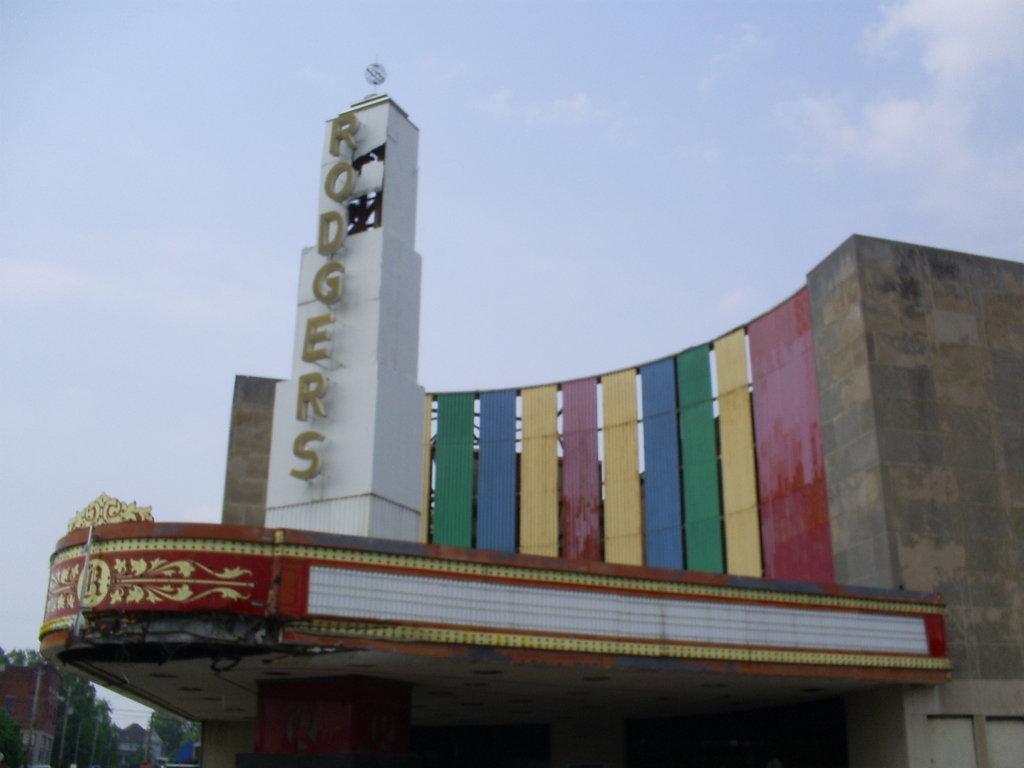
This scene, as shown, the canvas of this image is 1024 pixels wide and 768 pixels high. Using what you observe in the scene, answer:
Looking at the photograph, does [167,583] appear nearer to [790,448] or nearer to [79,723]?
[790,448]

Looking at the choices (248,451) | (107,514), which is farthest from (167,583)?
(248,451)

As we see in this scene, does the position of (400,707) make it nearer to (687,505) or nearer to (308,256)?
(308,256)

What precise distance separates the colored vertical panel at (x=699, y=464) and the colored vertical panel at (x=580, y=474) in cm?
351

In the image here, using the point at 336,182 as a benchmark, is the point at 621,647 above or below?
below

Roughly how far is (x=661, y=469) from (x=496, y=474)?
6026 millimetres

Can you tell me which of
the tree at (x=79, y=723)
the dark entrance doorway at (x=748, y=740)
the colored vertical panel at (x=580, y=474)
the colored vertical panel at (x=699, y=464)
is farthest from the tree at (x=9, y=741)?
the colored vertical panel at (x=699, y=464)

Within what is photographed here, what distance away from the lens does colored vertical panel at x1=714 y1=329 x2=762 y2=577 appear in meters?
→ 27.7

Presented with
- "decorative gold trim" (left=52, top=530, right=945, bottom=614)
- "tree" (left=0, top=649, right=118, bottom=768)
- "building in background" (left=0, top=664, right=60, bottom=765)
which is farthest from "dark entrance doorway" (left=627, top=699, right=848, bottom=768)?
"tree" (left=0, top=649, right=118, bottom=768)

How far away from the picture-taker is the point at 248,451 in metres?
33.4

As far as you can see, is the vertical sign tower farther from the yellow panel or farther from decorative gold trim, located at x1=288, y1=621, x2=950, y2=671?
the yellow panel

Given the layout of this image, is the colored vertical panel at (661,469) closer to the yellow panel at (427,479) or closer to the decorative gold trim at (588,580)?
the yellow panel at (427,479)

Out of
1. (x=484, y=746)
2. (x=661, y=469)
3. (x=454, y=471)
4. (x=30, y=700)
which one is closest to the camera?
(x=661, y=469)

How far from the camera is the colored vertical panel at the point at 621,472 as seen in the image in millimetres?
31531

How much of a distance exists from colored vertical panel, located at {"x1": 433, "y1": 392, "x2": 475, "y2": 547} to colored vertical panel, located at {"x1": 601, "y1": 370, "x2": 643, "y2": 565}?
4762mm
